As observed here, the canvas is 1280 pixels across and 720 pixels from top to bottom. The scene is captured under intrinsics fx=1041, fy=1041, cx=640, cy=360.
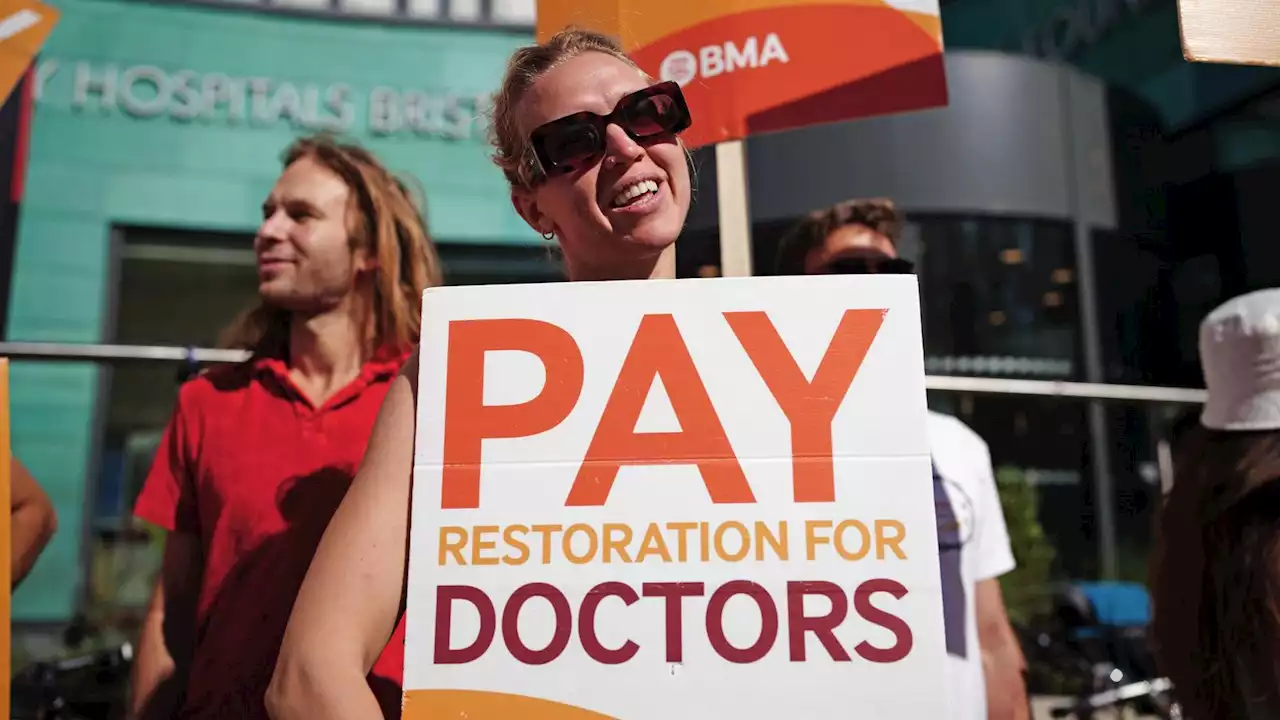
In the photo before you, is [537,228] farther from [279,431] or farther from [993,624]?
[993,624]

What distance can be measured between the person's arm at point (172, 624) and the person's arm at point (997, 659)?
61.9 inches

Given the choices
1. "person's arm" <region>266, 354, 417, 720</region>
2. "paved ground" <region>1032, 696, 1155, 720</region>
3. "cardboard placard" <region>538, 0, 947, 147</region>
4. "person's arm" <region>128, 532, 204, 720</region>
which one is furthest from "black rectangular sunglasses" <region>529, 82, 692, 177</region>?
"paved ground" <region>1032, 696, 1155, 720</region>

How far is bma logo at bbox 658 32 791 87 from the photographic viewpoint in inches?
78.8

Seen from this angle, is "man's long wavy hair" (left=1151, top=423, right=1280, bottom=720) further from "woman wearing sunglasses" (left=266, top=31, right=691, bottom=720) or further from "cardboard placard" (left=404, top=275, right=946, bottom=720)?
"woman wearing sunglasses" (left=266, top=31, right=691, bottom=720)

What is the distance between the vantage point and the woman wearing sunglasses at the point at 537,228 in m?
1.12

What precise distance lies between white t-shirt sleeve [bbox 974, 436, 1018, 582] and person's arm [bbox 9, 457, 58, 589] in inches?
71.8

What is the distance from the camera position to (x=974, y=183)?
34.2ft

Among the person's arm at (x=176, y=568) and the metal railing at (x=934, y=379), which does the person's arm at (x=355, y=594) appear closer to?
the person's arm at (x=176, y=568)

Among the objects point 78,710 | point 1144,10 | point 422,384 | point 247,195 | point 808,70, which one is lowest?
point 78,710

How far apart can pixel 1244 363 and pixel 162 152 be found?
973 centimetres

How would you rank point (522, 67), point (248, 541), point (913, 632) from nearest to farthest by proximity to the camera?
point (913, 632) → point (522, 67) → point (248, 541)

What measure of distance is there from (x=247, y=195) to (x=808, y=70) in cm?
885

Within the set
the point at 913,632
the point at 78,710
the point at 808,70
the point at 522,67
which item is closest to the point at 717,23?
the point at 808,70

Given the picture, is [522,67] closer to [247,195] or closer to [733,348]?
[733,348]
